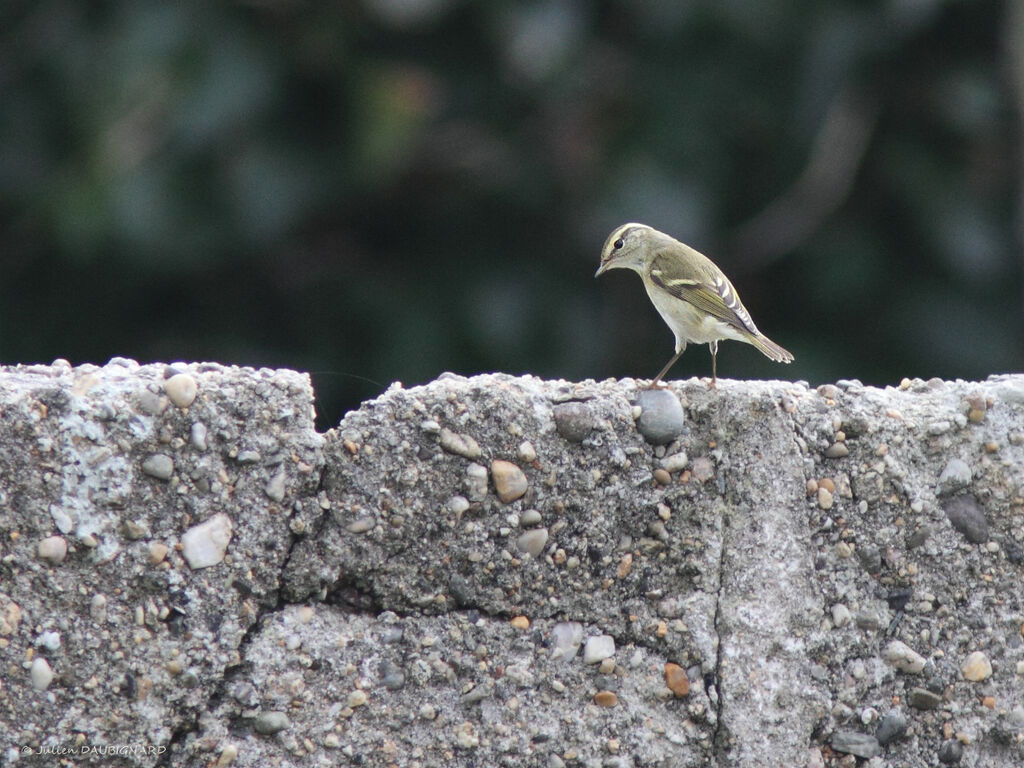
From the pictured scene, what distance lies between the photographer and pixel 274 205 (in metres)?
→ 7.95

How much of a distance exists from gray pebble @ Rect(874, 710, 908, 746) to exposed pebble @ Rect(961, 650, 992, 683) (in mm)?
141

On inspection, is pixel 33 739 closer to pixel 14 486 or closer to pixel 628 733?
pixel 14 486

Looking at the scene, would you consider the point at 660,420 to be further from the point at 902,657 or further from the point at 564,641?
the point at 902,657

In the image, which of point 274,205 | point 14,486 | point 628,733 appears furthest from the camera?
point 274,205

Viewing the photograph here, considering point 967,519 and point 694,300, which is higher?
point 694,300

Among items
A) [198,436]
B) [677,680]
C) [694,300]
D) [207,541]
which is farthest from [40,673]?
[694,300]

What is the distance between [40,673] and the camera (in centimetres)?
223

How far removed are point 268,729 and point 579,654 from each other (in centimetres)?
50

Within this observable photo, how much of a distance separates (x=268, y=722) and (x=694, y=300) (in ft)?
5.82

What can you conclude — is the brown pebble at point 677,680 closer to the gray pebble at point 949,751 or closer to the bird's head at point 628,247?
the gray pebble at point 949,751

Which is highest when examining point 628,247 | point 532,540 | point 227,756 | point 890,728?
point 628,247

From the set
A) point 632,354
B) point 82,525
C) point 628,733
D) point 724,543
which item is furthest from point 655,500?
point 632,354

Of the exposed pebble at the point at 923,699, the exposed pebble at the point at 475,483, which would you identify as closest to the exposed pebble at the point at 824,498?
the exposed pebble at the point at 923,699

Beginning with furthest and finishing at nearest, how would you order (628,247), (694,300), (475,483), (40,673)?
(628,247) → (694,300) → (475,483) → (40,673)
